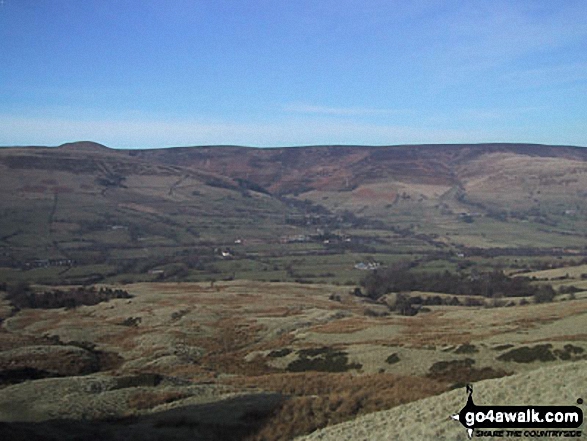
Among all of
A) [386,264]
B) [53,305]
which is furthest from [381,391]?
[386,264]

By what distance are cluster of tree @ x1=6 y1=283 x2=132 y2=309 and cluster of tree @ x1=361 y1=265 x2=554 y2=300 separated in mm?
56828

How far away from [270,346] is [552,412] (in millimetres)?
43478

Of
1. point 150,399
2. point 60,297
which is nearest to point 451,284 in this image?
point 60,297

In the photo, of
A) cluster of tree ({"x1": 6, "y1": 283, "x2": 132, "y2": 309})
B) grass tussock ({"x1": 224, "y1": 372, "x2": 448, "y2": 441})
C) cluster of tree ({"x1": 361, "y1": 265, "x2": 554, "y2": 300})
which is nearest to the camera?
grass tussock ({"x1": 224, "y1": 372, "x2": 448, "y2": 441})

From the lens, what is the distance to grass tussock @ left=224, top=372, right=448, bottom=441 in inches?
1033

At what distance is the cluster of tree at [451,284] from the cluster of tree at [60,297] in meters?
56.8

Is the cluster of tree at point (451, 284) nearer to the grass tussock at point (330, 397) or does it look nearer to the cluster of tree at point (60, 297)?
the cluster of tree at point (60, 297)

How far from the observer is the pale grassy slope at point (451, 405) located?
69.8ft

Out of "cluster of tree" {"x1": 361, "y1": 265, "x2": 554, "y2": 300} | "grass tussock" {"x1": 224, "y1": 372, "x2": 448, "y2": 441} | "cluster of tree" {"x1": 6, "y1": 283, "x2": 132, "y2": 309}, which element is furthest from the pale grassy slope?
"cluster of tree" {"x1": 361, "y1": 265, "x2": 554, "y2": 300}

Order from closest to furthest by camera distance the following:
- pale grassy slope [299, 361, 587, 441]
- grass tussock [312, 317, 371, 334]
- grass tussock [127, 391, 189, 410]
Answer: pale grassy slope [299, 361, 587, 441] < grass tussock [127, 391, 189, 410] < grass tussock [312, 317, 371, 334]

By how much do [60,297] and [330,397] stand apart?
9620 cm

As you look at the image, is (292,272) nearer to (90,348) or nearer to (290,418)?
(90,348)

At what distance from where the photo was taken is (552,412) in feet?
66.4

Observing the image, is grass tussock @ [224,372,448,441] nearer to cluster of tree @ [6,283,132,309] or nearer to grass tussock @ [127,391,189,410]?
grass tussock @ [127,391,189,410]
